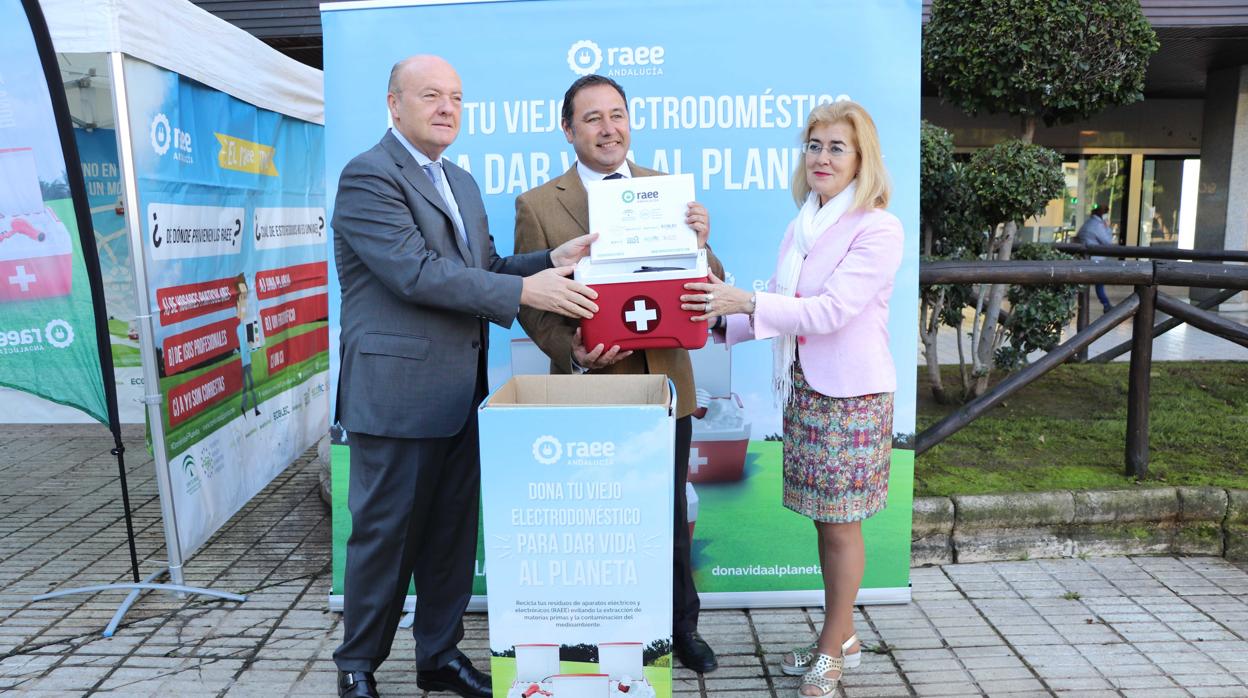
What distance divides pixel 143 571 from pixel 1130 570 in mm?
4423

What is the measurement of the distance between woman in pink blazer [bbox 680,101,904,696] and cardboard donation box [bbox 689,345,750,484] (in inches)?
21.5

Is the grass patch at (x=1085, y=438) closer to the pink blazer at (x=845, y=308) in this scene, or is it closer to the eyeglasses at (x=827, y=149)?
the pink blazer at (x=845, y=308)

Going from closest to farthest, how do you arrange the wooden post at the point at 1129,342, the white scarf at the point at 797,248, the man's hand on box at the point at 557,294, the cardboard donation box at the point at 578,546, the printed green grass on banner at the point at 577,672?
1. the cardboard donation box at the point at 578,546
2. the printed green grass on banner at the point at 577,672
3. the man's hand on box at the point at 557,294
4. the white scarf at the point at 797,248
5. the wooden post at the point at 1129,342

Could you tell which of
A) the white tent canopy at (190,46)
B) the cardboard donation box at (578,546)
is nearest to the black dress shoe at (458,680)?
the cardboard donation box at (578,546)

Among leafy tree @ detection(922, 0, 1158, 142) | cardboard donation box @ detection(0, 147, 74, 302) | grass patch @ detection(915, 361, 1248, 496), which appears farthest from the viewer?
leafy tree @ detection(922, 0, 1158, 142)

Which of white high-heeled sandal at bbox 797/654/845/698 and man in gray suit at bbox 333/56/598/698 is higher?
man in gray suit at bbox 333/56/598/698

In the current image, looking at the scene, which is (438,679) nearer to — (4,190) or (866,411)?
(866,411)

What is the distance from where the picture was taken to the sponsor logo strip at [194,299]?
3.88 m

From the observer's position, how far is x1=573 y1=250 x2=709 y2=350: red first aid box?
257 cm

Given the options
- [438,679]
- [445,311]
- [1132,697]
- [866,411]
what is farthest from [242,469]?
[1132,697]

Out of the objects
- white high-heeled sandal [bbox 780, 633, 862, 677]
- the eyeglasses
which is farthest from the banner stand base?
the eyeglasses

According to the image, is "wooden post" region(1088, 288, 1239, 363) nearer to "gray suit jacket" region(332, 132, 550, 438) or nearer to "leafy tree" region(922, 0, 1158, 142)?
"leafy tree" region(922, 0, 1158, 142)

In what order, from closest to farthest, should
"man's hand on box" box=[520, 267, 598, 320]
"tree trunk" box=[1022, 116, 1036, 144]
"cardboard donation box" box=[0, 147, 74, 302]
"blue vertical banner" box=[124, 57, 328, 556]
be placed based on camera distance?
"man's hand on box" box=[520, 267, 598, 320]
"cardboard donation box" box=[0, 147, 74, 302]
"blue vertical banner" box=[124, 57, 328, 556]
"tree trunk" box=[1022, 116, 1036, 144]

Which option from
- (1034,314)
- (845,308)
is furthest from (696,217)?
(1034,314)
